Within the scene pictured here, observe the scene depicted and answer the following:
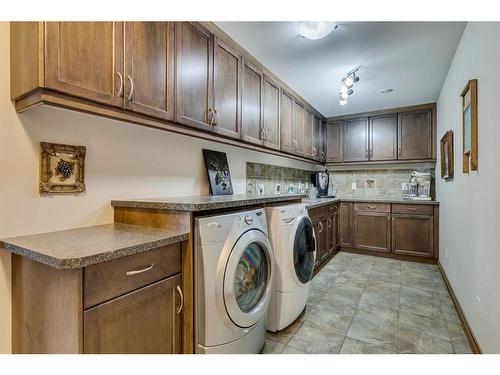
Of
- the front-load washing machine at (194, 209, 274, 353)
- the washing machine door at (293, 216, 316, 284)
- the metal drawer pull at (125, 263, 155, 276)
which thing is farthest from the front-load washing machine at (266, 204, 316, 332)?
the metal drawer pull at (125, 263, 155, 276)

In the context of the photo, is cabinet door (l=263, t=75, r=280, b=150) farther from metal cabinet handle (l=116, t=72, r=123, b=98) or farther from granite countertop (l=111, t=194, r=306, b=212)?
metal cabinet handle (l=116, t=72, r=123, b=98)

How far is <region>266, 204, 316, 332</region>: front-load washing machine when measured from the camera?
1910 millimetres

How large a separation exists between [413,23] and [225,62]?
1.37 metres

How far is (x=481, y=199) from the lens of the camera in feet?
5.23

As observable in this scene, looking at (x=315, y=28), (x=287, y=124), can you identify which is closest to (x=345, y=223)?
(x=287, y=124)

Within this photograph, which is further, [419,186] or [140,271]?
[419,186]

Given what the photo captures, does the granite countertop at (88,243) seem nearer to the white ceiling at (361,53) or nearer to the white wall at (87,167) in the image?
the white wall at (87,167)

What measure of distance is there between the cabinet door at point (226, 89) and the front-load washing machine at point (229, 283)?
2.55 feet

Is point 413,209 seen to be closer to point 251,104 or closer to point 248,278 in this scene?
point 251,104

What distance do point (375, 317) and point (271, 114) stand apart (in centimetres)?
207

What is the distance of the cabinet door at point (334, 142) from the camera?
172 inches

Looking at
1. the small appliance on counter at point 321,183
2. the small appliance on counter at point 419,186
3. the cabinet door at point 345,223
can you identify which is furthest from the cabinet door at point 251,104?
the small appliance on counter at point 419,186

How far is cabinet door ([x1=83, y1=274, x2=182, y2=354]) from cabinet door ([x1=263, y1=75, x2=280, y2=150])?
5.75ft

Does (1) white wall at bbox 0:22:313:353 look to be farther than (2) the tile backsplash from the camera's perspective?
No
